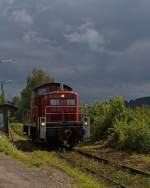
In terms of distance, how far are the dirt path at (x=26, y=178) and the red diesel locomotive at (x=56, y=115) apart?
10.4m

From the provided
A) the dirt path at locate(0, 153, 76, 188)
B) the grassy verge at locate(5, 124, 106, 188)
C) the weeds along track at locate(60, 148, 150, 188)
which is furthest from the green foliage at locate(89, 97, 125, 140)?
the dirt path at locate(0, 153, 76, 188)

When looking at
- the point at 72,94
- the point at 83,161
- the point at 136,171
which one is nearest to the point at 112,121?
the point at 72,94

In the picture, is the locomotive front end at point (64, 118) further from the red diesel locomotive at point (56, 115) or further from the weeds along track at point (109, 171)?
the weeds along track at point (109, 171)

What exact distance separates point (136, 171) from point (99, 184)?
279 cm

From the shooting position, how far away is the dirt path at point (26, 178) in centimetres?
1413

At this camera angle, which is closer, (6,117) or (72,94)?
(72,94)

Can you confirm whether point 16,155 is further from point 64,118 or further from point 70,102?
point 70,102

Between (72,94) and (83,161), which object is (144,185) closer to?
(83,161)

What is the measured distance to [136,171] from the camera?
19.6 meters

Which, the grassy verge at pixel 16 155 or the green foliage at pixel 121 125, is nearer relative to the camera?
the grassy verge at pixel 16 155

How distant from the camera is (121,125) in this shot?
31359mm

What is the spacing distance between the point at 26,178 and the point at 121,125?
16.4 m

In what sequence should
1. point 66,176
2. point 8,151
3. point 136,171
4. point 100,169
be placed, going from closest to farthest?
point 66,176, point 136,171, point 100,169, point 8,151

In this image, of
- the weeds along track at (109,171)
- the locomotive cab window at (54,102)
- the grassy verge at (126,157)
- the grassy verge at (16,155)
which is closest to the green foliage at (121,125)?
the grassy verge at (126,157)
